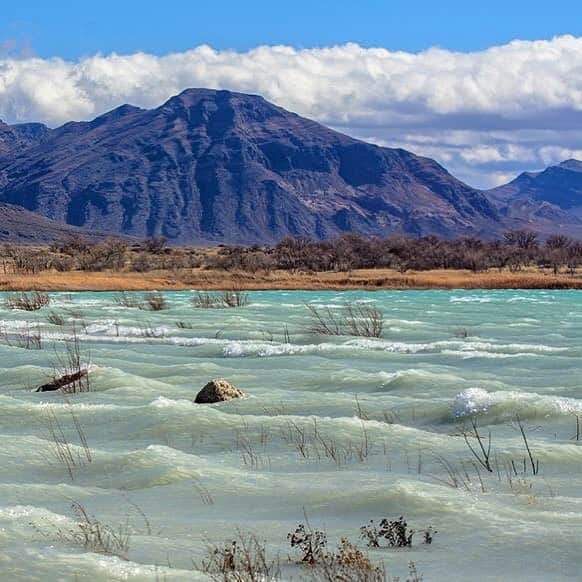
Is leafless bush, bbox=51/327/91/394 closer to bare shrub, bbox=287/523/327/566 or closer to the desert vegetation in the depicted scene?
the desert vegetation

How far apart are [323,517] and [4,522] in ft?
9.29

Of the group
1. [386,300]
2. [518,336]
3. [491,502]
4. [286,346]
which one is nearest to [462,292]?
[386,300]

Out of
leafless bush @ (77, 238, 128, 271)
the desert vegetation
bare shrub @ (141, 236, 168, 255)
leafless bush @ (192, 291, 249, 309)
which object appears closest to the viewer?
the desert vegetation

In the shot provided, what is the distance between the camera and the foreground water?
8133 mm

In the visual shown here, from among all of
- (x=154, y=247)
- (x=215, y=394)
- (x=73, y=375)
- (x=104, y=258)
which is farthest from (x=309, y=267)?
(x=215, y=394)

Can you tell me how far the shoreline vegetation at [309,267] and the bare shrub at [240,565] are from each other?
53583 mm

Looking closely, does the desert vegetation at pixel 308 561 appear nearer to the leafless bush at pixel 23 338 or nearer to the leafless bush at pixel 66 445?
the leafless bush at pixel 66 445

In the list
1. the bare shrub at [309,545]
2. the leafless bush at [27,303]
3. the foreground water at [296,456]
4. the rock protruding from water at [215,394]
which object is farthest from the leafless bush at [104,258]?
the bare shrub at [309,545]

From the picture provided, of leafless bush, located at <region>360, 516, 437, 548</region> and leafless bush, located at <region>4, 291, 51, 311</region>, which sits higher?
leafless bush, located at <region>4, 291, 51, 311</region>

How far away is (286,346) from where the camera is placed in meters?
26.5

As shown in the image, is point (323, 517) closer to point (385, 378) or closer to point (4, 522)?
point (4, 522)

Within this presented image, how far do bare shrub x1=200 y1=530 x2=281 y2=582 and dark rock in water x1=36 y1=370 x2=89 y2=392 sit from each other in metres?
11.0

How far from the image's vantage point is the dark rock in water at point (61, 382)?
1864 centimetres

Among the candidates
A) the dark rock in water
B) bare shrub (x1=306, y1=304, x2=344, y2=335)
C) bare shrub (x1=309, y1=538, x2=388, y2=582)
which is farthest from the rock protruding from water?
bare shrub (x1=306, y1=304, x2=344, y2=335)
